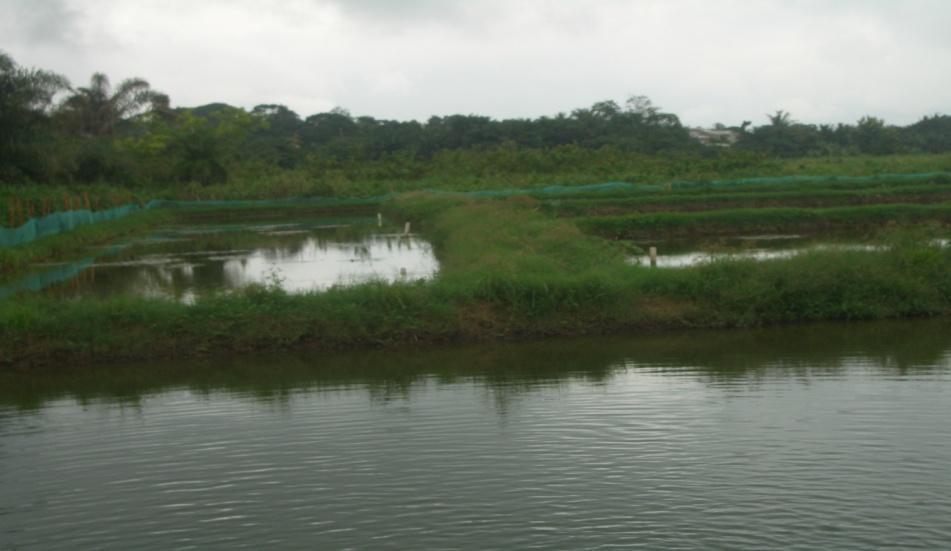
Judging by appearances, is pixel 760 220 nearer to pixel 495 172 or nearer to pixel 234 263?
pixel 234 263

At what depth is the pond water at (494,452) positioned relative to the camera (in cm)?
623

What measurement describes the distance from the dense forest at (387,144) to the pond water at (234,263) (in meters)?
9.67

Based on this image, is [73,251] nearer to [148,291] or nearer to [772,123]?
[148,291]

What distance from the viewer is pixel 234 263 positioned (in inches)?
929

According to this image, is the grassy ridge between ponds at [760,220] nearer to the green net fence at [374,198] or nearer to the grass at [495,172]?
the green net fence at [374,198]

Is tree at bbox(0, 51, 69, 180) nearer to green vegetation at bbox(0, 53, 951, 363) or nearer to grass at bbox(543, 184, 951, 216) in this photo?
green vegetation at bbox(0, 53, 951, 363)

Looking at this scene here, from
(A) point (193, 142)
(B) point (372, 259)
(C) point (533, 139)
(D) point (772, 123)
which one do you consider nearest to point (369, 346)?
(B) point (372, 259)

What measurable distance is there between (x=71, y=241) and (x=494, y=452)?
24922 mm

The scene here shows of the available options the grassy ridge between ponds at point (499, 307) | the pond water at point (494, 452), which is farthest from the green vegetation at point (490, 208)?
the pond water at point (494, 452)

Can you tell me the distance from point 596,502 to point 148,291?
44.6 ft

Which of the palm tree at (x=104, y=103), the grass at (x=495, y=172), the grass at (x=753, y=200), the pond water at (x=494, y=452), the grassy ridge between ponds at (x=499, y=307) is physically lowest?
the pond water at (x=494, y=452)

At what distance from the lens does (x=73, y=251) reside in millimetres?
28406

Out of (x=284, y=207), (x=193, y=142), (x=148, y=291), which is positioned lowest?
(x=148, y=291)

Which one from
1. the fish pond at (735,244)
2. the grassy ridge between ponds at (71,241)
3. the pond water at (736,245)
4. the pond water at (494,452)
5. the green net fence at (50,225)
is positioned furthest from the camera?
the green net fence at (50,225)
